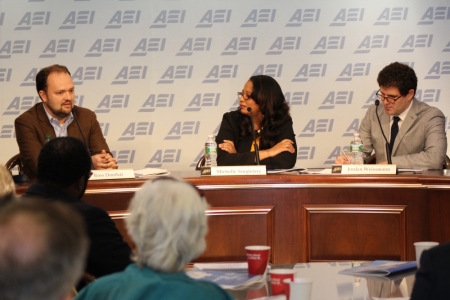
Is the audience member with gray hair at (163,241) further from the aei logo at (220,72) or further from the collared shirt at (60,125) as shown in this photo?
the aei logo at (220,72)

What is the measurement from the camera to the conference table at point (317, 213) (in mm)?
3471

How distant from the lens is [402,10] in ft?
18.9

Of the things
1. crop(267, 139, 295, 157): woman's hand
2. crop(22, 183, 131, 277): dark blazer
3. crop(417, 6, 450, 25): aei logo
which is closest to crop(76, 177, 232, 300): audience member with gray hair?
crop(22, 183, 131, 277): dark blazer

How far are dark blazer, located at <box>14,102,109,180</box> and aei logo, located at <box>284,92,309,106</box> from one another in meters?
1.92

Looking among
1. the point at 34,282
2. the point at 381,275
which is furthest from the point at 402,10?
the point at 34,282

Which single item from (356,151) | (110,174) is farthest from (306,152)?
(110,174)

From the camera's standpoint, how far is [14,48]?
574 centimetres

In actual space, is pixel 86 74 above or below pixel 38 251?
above

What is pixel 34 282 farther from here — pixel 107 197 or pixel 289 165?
pixel 289 165

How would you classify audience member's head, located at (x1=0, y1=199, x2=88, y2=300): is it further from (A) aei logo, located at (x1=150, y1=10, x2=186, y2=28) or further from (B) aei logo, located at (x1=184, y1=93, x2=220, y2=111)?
(A) aei logo, located at (x1=150, y1=10, x2=186, y2=28)

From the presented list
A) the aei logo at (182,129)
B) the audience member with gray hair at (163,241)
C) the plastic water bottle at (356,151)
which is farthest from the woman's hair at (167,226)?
the aei logo at (182,129)

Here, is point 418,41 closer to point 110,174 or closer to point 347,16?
point 347,16

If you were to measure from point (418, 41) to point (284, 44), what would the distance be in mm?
1137

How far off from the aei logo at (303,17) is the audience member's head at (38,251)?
197 inches
